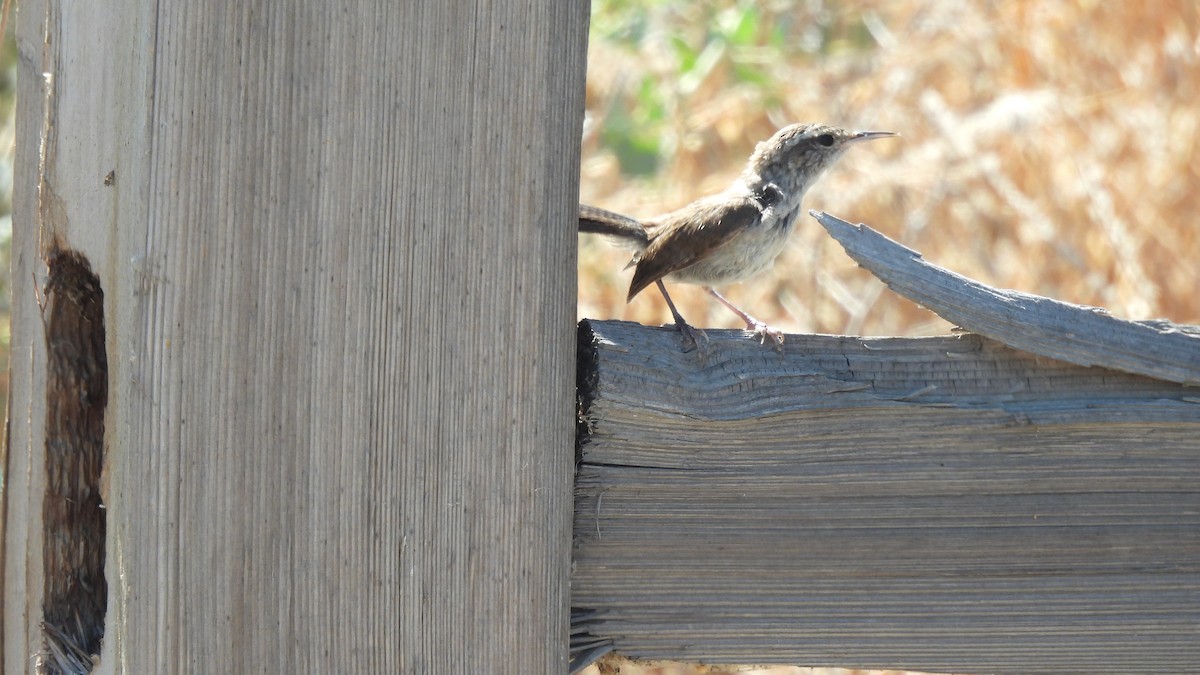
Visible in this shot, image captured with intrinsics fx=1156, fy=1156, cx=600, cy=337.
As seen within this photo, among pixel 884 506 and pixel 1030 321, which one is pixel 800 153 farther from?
pixel 884 506

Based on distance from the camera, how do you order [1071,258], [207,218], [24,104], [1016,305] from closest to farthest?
[207,218] < [24,104] < [1016,305] < [1071,258]

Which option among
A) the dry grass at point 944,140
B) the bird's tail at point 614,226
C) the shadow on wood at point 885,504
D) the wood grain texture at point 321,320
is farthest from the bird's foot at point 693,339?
the dry grass at point 944,140

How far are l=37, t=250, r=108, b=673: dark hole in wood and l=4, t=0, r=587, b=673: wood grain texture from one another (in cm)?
3

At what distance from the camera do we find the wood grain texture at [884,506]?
1.85 meters

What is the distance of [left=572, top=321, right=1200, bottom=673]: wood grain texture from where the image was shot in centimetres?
185

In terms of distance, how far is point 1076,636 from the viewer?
1.99m

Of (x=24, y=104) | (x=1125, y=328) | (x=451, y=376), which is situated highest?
(x=24, y=104)

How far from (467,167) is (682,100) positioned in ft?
12.5

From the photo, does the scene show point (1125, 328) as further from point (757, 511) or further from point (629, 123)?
point (629, 123)

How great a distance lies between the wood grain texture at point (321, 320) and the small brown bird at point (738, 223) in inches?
57.6

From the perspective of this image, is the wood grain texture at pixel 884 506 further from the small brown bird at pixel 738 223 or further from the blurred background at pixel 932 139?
the blurred background at pixel 932 139

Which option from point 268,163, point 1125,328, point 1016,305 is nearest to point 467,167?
point 268,163

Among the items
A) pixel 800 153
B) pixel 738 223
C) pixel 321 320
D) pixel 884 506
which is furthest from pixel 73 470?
pixel 800 153

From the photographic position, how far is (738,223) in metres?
3.71
